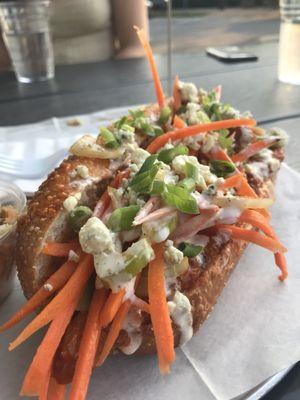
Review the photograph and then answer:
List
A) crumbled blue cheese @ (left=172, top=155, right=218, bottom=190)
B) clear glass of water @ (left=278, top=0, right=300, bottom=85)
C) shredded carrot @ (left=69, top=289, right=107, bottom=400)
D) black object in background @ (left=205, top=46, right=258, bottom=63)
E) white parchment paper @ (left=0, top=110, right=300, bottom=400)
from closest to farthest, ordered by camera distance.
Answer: shredded carrot @ (left=69, top=289, right=107, bottom=400), white parchment paper @ (left=0, top=110, right=300, bottom=400), crumbled blue cheese @ (left=172, top=155, right=218, bottom=190), clear glass of water @ (left=278, top=0, right=300, bottom=85), black object in background @ (left=205, top=46, right=258, bottom=63)

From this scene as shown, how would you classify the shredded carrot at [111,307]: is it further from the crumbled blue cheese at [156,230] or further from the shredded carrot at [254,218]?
the shredded carrot at [254,218]

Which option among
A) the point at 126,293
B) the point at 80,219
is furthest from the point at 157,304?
the point at 80,219

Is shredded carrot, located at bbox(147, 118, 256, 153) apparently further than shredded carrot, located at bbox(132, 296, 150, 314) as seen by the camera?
Yes

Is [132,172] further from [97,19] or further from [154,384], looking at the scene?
[97,19]

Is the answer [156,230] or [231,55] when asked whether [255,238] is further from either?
[231,55]

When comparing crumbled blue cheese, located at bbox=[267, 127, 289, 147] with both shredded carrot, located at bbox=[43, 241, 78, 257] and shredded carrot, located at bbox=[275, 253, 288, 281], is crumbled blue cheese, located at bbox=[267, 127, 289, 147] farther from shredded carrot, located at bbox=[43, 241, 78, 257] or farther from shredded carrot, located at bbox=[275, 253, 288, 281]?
shredded carrot, located at bbox=[43, 241, 78, 257]

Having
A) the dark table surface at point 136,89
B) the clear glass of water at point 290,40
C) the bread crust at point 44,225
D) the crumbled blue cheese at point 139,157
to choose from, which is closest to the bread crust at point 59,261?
the bread crust at point 44,225

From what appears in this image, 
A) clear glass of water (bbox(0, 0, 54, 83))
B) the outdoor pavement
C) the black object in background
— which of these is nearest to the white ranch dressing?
clear glass of water (bbox(0, 0, 54, 83))
